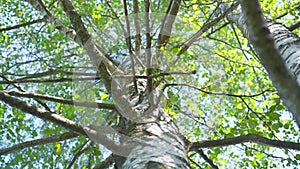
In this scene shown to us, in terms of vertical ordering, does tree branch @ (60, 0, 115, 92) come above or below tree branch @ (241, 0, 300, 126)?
above

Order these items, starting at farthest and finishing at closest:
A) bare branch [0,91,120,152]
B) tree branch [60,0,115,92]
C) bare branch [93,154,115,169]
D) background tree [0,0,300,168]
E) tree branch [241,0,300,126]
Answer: bare branch [93,154,115,169] < tree branch [60,0,115,92] < bare branch [0,91,120,152] < background tree [0,0,300,168] < tree branch [241,0,300,126]

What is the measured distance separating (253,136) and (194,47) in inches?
106

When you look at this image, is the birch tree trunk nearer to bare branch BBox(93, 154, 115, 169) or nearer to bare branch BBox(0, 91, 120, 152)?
bare branch BBox(0, 91, 120, 152)

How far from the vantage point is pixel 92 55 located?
2.89 m

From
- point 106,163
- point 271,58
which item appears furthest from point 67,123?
point 271,58

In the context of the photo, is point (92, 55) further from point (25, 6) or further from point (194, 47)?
point (25, 6)

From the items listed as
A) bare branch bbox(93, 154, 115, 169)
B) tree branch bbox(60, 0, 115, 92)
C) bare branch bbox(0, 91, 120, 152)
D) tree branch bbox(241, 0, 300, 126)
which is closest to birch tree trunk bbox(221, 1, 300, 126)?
tree branch bbox(241, 0, 300, 126)

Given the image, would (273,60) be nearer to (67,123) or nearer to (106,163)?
(67,123)

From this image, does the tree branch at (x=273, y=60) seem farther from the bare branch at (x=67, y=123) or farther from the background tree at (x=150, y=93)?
the bare branch at (x=67, y=123)

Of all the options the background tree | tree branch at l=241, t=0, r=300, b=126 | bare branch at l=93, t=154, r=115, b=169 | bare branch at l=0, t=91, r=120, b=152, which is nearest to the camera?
tree branch at l=241, t=0, r=300, b=126

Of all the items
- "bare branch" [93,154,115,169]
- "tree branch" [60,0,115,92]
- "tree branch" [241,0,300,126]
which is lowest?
"tree branch" [241,0,300,126]

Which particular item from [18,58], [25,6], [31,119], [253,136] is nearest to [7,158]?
[31,119]

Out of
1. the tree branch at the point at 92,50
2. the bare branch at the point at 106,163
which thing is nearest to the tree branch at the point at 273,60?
the tree branch at the point at 92,50

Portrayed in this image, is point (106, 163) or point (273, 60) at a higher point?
point (106, 163)
